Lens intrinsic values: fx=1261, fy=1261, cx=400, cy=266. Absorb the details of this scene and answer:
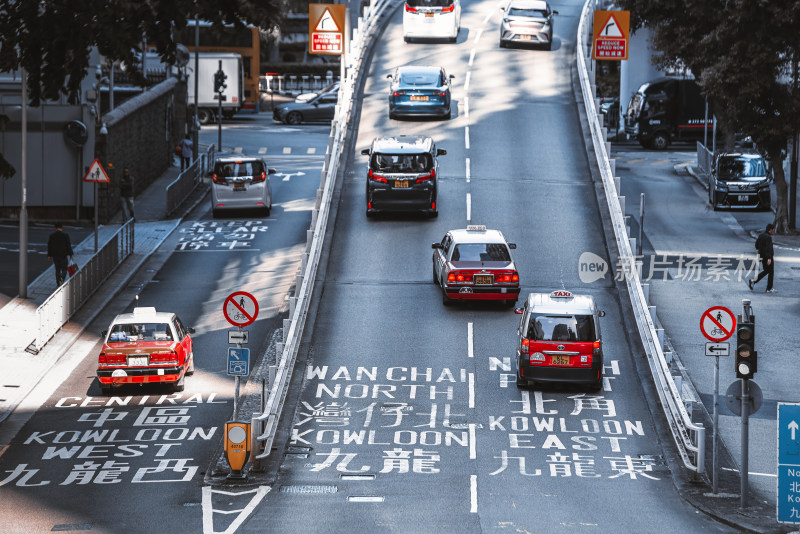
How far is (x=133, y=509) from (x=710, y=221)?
3254 cm

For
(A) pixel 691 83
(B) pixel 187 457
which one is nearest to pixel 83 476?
(B) pixel 187 457

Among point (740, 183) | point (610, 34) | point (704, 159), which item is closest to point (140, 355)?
point (610, 34)

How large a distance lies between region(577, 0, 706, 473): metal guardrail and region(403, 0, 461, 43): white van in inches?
451

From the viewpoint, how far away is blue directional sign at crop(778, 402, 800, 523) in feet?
57.8

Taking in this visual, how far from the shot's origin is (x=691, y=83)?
211 ft

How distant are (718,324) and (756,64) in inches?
958

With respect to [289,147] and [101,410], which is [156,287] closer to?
[101,410]

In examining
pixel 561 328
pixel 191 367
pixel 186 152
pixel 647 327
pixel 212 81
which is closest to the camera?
pixel 561 328

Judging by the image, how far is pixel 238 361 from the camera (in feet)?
72.4

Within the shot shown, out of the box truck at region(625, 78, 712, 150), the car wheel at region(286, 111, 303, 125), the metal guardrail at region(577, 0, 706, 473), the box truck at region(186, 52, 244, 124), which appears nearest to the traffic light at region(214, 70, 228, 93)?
the box truck at region(186, 52, 244, 124)

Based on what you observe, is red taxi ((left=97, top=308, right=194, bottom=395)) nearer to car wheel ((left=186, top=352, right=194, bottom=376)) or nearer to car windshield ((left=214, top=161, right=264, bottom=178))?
car wheel ((left=186, top=352, right=194, bottom=376))

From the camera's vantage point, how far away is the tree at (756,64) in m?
42.0

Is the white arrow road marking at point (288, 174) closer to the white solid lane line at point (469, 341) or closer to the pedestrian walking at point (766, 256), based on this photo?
the pedestrian walking at point (766, 256)

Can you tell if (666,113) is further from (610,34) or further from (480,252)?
(480,252)
